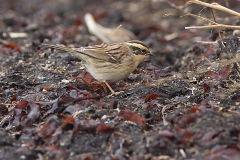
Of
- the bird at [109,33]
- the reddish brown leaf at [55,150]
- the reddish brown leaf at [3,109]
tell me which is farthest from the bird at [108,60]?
the bird at [109,33]

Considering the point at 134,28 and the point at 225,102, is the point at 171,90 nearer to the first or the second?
the point at 225,102

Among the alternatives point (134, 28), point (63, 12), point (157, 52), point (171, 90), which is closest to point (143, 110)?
point (171, 90)

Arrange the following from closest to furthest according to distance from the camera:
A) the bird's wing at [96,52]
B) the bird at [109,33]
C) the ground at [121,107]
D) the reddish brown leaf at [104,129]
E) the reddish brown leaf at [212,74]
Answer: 1. the ground at [121,107]
2. the reddish brown leaf at [104,129]
3. the reddish brown leaf at [212,74]
4. the bird's wing at [96,52]
5. the bird at [109,33]

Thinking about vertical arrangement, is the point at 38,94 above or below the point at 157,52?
above

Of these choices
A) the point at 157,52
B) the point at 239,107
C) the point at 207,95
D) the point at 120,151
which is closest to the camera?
the point at 120,151

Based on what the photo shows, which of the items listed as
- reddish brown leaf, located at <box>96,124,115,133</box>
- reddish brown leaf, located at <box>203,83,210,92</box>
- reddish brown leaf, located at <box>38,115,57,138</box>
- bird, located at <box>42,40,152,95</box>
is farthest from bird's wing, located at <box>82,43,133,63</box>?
reddish brown leaf, located at <box>96,124,115,133</box>

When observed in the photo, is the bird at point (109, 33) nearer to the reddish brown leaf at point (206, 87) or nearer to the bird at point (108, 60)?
the bird at point (108, 60)
